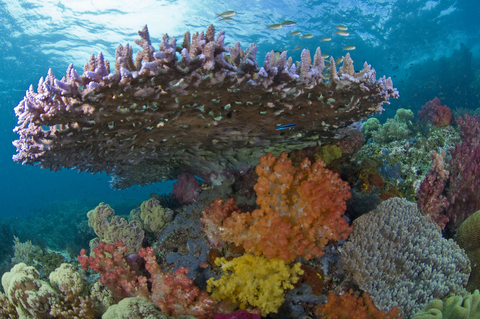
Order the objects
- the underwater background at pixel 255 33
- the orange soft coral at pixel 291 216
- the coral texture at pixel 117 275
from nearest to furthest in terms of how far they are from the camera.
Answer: the orange soft coral at pixel 291 216
the coral texture at pixel 117 275
the underwater background at pixel 255 33

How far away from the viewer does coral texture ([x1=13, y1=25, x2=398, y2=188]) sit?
209 cm

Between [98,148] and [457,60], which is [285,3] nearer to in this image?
[457,60]

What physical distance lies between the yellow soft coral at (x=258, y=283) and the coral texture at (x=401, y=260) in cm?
90

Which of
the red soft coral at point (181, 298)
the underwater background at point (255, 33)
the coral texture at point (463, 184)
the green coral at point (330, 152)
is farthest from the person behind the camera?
the underwater background at point (255, 33)

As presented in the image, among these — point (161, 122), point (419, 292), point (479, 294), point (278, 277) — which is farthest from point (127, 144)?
point (479, 294)

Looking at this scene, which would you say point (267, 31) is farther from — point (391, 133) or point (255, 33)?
point (391, 133)

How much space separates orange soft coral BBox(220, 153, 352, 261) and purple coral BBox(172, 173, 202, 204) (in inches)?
105

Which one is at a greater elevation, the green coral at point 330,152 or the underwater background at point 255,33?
the underwater background at point 255,33

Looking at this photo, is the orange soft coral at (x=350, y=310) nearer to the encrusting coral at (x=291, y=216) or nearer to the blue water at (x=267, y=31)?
the encrusting coral at (x=291, y=216)

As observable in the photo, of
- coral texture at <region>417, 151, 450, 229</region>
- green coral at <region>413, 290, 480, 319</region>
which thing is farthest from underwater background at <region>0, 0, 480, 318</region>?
green coral at <region>413, 290, 480, 319</region>

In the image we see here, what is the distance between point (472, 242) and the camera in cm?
398

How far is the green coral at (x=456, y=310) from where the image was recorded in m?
2.32

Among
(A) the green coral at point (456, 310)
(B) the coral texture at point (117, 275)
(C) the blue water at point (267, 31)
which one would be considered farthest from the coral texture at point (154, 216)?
(C) the blue water at point (267, 31)

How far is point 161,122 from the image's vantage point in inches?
124
